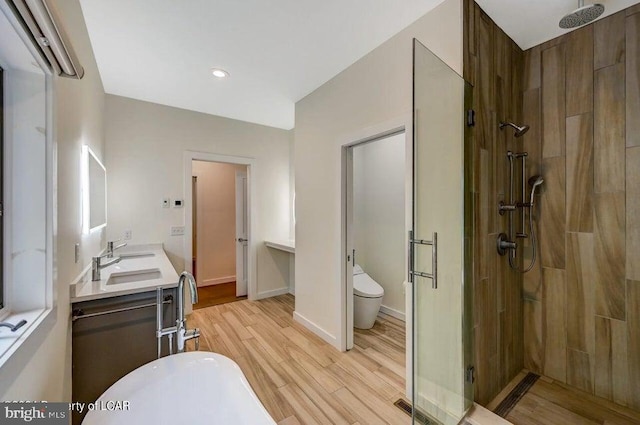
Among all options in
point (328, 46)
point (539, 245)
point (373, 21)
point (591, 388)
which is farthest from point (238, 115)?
point (591, 388)

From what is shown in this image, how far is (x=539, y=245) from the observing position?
6.74ft

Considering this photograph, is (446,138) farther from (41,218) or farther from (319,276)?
A: (41,218)

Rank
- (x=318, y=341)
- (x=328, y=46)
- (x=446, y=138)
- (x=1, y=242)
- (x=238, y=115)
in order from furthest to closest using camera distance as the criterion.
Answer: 1. (x=238, y=115)
2. (x=318, y=341)
3. (x=328, y=46)
4. (x=446, y=138)
5. (x=1, y=242)

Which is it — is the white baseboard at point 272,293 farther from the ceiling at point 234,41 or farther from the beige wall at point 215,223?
the ceiling at point 234,41

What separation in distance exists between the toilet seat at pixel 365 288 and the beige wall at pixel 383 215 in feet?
1.40

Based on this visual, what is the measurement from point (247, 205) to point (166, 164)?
3.88ft

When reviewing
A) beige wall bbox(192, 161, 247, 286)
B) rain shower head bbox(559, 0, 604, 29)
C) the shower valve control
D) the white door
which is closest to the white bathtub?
the shower valve control

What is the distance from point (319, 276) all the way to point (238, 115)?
242cm

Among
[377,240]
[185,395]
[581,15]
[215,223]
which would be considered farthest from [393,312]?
[215,223]

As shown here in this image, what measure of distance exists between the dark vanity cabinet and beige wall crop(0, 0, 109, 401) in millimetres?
79

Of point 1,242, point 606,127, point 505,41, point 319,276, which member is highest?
point 505,41

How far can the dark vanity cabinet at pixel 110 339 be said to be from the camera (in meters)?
1.53

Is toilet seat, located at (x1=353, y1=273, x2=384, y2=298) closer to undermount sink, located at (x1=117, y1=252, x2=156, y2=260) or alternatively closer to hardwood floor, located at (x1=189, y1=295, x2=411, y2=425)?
hardwood floor, located at (x1=189, y1=295, x2=411, y2=425)

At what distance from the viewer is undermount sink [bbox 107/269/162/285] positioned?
82.7 inches
